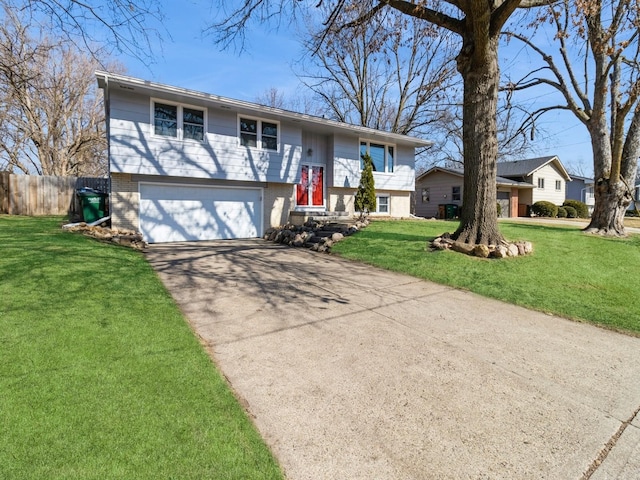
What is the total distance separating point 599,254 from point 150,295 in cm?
957

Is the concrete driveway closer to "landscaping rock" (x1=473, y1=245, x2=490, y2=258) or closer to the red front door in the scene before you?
"landscaping rock" (x1=473, y1=245, x2=490, y2=258)

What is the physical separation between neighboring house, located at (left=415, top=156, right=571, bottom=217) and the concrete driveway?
882 inches

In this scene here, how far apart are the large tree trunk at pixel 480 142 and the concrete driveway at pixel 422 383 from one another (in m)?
2.99

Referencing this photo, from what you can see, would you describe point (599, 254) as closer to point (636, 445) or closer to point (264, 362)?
point (636, 445)

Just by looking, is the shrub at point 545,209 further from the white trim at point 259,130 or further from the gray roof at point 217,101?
the white trim at point 259,130

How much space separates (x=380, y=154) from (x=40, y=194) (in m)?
15.4

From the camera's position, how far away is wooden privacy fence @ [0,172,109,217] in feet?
47.5

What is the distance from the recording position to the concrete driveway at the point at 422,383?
2119 mm

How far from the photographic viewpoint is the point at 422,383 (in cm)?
297

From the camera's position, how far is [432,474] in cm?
198

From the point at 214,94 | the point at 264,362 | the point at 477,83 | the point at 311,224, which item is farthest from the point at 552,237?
the point at 214,94

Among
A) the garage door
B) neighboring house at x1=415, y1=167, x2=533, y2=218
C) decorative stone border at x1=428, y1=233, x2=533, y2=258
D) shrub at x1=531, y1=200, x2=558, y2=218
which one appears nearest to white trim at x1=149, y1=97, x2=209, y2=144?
the garage door

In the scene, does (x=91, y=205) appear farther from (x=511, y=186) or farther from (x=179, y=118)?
(x=511, y=186)

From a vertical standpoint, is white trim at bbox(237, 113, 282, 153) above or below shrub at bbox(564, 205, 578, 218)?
above
